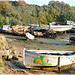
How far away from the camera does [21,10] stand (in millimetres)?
66375

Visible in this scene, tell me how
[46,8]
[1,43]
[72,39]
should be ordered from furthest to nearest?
[46,8]
[72,39]
[1,43]

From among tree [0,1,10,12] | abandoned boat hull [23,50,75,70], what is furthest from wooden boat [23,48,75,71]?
tree [0,1,10,12]

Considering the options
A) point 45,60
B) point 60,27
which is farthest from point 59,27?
point 45,60

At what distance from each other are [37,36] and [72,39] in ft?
31.0

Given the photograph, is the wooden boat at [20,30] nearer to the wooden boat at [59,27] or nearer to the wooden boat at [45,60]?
the wooden boat at [59,27]

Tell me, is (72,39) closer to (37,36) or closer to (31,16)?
(37,36)

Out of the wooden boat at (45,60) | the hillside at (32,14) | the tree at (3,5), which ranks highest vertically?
the tree at (3,5)

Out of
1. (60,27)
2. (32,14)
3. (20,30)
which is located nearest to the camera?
(20,30)

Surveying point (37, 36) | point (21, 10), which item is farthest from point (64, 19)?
point (37, 36)

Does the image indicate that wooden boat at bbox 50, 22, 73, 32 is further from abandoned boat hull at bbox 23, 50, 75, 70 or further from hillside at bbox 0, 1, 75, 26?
abandoned boat hull at bbox 23, 50, 75, 70

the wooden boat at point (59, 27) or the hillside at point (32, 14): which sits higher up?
the hillside at point (32, 14)

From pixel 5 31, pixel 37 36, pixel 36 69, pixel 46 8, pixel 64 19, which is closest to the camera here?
pixel 36 69

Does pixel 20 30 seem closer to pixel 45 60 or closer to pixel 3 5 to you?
pixel 3 5

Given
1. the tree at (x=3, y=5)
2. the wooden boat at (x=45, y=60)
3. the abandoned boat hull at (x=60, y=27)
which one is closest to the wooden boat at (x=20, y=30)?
the abandoned boat hull at (x=60, y=27)
